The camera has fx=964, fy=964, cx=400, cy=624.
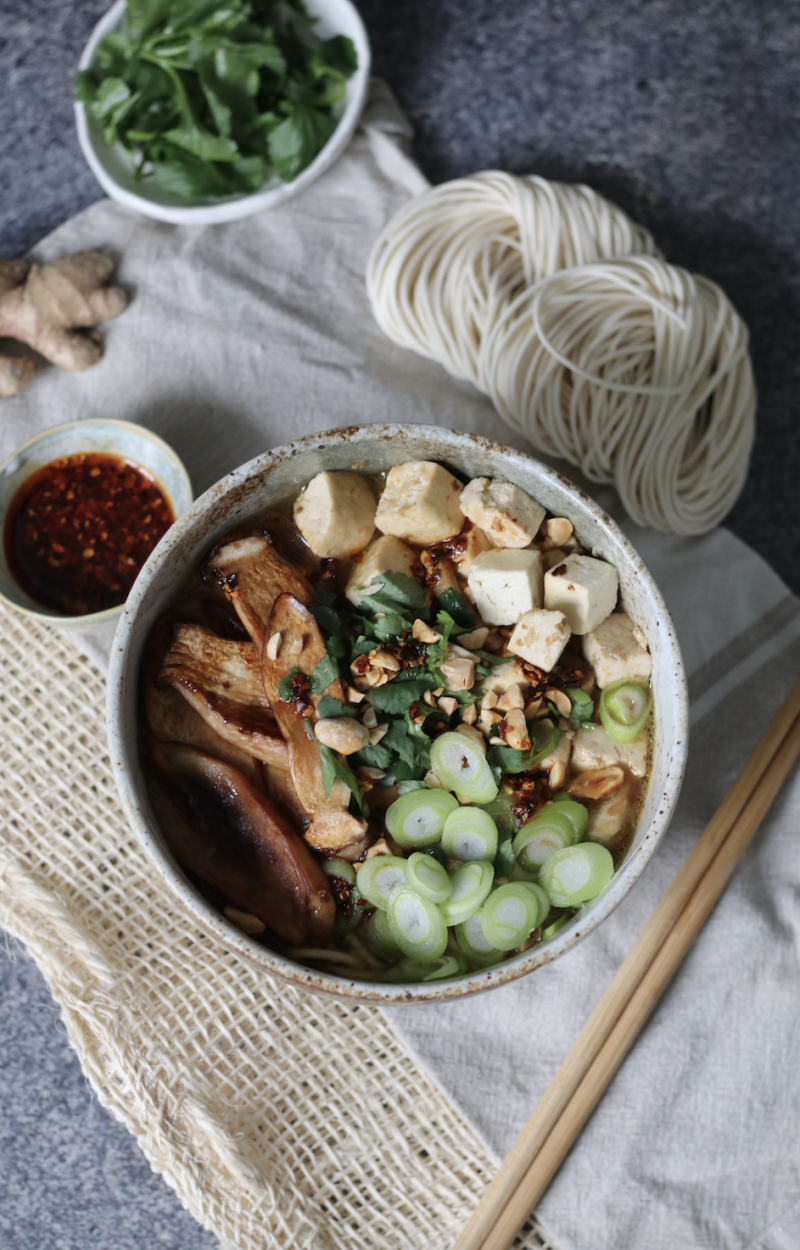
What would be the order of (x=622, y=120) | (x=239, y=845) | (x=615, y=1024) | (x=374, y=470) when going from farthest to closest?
(x=622, y=120)
(x=615, y=1024)
(x=374, y=470)
(x=239, y=845)

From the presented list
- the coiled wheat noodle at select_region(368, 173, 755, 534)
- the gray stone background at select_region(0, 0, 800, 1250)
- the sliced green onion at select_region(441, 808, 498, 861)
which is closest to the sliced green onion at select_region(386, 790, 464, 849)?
the sliced green onion at select_region(441, 808, 498, 861)

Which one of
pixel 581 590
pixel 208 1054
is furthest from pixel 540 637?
pixel 208 1054

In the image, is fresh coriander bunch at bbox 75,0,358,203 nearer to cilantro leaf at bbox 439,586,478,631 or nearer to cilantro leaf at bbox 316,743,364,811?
cilantro leaf at bbox 439,586,478,631

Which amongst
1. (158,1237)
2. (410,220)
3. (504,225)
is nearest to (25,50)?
(410,220)

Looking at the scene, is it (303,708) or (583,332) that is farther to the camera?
(583,332)

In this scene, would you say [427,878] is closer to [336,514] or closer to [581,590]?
[581,590]

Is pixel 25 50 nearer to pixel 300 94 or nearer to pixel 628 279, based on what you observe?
pixel 300 94
